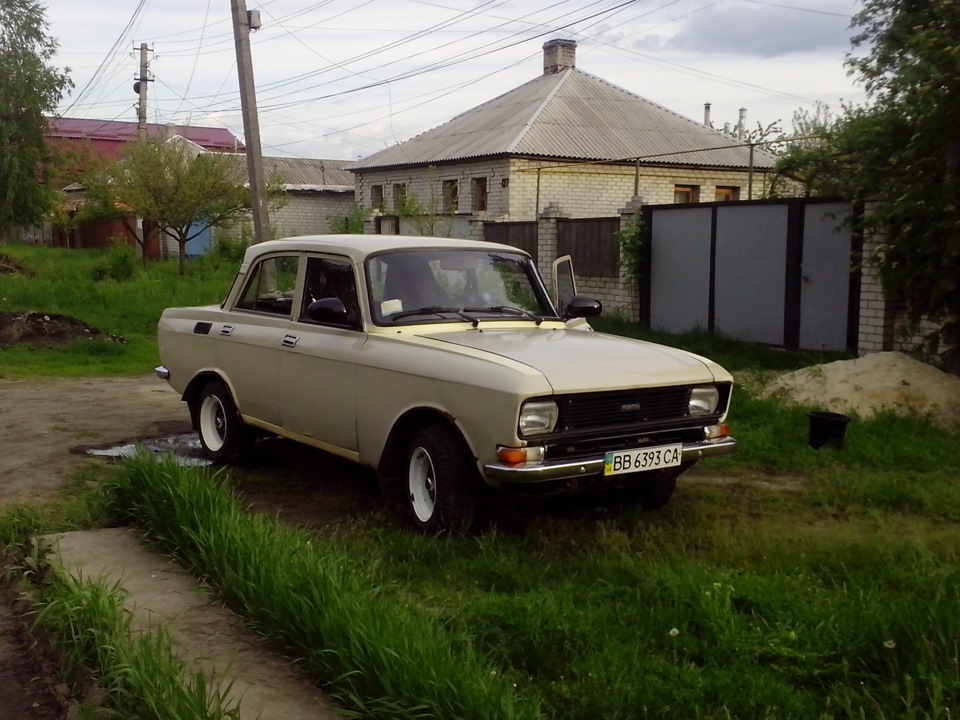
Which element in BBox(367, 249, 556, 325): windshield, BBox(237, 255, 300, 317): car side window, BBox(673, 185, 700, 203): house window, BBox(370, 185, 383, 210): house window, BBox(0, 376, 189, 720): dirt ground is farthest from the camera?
BBox(370, 185, 383, 210): house window

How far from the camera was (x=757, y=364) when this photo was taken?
12266 mm

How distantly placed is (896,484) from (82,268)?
2578 cm

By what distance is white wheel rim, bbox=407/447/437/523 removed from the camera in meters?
5.68

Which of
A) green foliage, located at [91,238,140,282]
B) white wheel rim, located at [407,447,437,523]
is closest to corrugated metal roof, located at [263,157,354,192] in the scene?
green foliage, located at [91,238,140,282]

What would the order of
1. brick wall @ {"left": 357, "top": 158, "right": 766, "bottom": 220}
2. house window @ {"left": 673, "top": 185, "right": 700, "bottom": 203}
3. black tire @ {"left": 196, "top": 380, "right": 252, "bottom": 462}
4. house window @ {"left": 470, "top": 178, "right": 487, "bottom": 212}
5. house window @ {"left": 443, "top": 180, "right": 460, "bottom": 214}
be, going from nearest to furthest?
black tire @ {"left": 196, "top": 380, "right": 252, "bottom": 462}
brick wall @ {"left": 357, "top": 158, "right": 766, "bottom": 220}
house window @ {"left": 470, "top": 178, "right": 487, "bottom": 212}
house window @ {"left": 443, "top": 180, "right": 460, "bottom": 214}
house window @ {"left": 673, "top": 185, "right": 700, "bottom": 203}

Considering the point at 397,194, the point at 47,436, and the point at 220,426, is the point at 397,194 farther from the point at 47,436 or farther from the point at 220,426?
the point at 220,426

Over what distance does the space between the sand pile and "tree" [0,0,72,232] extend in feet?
78.1

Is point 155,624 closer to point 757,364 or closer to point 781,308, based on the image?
point 757,364

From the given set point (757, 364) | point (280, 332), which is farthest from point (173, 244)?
point (280, 332)

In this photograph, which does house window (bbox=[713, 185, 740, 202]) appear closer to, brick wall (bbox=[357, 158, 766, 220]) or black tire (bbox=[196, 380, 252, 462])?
brick wall (bbox=[357, 158, 766, 220])

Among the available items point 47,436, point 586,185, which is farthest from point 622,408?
point 586,185

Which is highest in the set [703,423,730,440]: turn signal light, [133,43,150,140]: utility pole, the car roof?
[133,43,150,140]: utility pole

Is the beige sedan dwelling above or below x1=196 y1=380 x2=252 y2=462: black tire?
above

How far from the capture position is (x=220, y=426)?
7.68 m
